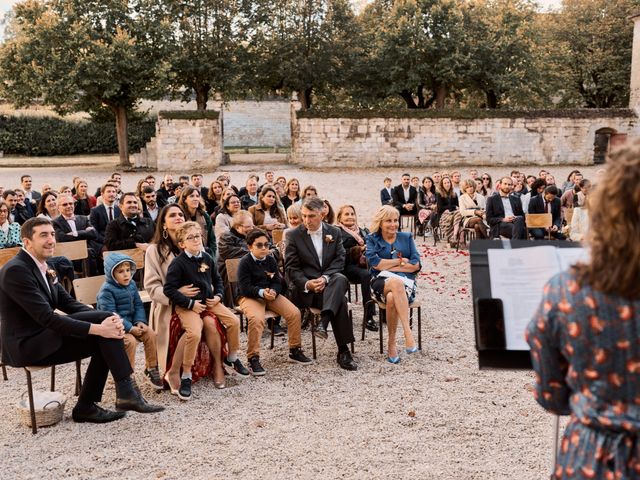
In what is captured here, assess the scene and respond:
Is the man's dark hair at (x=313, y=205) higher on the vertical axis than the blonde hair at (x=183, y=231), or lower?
higher

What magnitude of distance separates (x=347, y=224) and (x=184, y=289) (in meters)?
2.95

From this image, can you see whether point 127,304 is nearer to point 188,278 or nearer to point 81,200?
point 188,278

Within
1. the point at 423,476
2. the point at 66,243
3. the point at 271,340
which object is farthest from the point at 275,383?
the point at 66,243

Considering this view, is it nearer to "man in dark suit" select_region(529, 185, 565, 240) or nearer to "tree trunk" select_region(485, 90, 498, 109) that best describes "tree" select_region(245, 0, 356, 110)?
"tree trunk" select_region(485, 90, 498, 109)

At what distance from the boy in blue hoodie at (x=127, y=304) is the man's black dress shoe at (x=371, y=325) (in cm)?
268

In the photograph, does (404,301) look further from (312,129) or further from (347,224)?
(312,129)

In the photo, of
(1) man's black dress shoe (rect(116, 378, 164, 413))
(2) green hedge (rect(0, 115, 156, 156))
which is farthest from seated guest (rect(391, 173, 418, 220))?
(2) green hedge (rect(0, 115, 156, 156))

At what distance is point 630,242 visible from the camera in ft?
5.89

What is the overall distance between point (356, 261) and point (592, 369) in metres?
5.89

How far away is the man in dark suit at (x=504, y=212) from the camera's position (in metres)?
11.5

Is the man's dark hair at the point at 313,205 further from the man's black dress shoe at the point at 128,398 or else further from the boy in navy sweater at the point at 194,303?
the man's black dress shoe at the point at 128,398

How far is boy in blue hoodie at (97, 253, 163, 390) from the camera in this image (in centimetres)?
578

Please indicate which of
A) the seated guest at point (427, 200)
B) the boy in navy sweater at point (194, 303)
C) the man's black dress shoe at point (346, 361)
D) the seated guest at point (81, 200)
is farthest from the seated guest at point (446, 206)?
the boy in navy sweater at point (194, 303)

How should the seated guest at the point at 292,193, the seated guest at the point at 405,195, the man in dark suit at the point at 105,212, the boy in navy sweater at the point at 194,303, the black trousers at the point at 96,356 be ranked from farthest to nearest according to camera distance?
the seated guest at the point at 405,195 < the seated guest at the point at 292,193 < the man in dark suit at the point at 105,212 < the boy in navy sweater at the point at 194,303 < the black trousers at the point at 96,356
